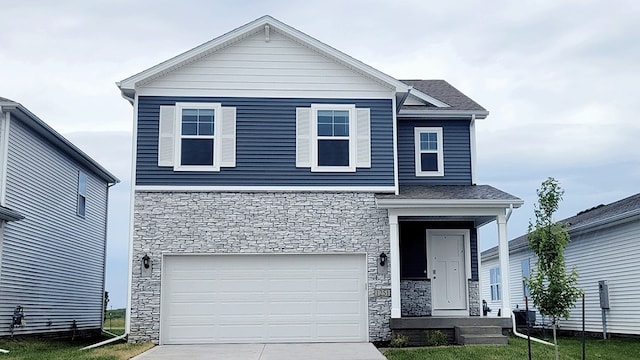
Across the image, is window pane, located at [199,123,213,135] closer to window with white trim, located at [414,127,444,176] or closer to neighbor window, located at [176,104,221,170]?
neighbor window, located at [176,104,221,170]

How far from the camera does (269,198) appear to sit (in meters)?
17.5

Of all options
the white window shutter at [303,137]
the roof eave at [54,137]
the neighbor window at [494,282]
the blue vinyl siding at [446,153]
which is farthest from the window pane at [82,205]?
the neighbor window at [494,282]

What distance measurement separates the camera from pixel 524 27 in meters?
20.1

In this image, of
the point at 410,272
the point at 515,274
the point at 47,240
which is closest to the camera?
the point at 410,272

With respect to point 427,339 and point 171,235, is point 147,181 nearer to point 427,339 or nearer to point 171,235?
point 171,235

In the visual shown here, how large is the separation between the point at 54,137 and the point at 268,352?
8.53m

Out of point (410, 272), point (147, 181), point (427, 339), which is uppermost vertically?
point (147, 181)

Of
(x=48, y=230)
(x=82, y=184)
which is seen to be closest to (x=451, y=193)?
(x=48, y=230)

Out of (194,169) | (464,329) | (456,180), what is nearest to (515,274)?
(456,180)

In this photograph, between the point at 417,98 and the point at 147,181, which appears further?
the point at 417,98

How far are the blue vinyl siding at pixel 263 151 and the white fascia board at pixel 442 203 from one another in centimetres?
86

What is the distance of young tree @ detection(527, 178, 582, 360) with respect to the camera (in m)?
12.9

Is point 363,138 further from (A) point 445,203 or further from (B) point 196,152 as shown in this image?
(B) point 196,152

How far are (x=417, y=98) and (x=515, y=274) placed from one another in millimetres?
11314
